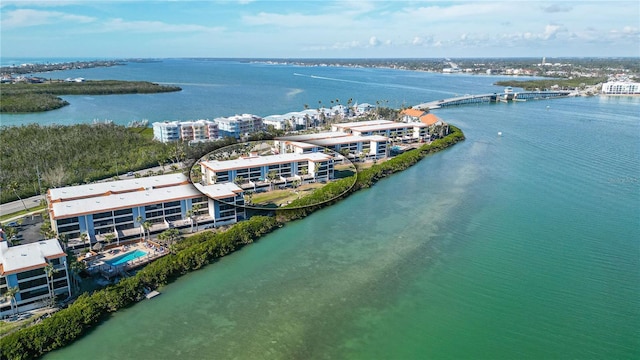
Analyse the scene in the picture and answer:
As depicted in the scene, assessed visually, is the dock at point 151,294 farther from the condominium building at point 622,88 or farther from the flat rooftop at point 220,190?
the condominium building at point 622,88

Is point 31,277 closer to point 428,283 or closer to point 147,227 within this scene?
point 147,227

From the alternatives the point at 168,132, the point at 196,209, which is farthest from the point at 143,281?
the point at 168,132

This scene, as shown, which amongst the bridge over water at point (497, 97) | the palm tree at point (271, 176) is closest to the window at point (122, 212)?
→ the palm tree at point (271, 176)

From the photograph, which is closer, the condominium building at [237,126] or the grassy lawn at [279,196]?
the grassy lawn at [279,196]

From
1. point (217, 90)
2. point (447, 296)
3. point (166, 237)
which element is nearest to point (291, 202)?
point (166, 237)

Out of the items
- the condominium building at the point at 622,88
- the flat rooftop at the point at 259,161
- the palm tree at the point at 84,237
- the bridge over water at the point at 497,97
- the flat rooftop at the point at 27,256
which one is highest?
the condominium building at the point at 622,88

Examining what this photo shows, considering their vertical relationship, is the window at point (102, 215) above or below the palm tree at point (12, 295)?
above

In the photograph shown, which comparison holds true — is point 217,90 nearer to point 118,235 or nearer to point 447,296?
point 118,235
